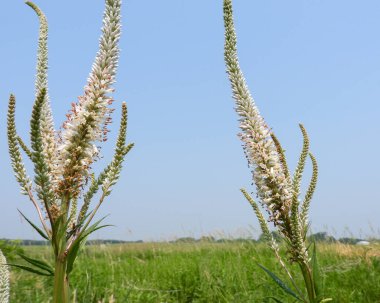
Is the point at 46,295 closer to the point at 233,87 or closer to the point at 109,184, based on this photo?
the point at 109,184

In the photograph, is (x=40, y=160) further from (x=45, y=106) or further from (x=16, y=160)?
(x=45, y=106)

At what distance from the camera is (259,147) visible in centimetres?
449

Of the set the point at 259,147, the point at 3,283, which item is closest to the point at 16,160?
the point at 3,283

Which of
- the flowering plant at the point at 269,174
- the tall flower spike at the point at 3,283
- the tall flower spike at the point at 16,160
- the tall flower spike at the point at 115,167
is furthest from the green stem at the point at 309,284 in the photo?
the tall flower spike at the point at 3,283

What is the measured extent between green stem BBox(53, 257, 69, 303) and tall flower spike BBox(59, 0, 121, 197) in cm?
61

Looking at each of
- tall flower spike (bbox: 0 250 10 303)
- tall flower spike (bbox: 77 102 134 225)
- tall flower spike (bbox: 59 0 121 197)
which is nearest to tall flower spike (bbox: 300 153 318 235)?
tall flower spike (bbox: 77 102 134 225)

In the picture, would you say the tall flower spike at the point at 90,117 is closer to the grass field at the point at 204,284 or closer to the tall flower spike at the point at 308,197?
the tall flower spike at the point at 308,197

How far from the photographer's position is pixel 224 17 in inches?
181

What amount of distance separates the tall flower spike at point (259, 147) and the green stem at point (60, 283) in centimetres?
207

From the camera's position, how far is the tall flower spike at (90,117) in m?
3.77

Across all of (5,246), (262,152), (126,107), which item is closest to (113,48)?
(126,107)

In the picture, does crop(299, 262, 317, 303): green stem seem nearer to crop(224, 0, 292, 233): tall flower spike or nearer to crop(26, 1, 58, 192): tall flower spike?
crop(224, 0, 292, 233): tall flower spike

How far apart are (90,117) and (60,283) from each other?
4.64 ft

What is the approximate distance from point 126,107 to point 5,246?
646 centimetres
